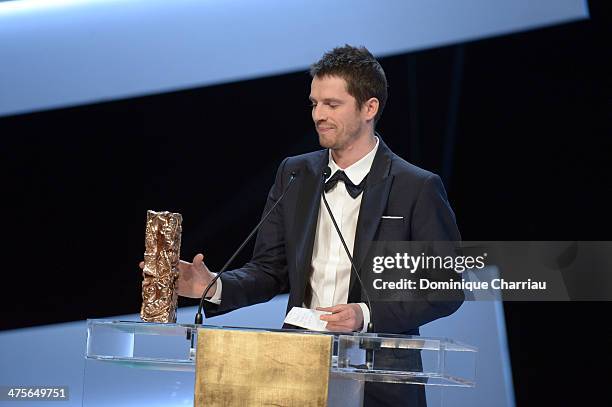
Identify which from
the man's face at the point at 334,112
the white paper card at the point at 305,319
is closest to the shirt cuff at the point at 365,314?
the white paper card at the point at 305,319

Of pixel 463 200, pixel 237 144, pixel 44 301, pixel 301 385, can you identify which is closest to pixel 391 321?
pixel 301 385

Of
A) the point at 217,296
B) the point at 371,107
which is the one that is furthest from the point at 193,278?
the point at 371,107

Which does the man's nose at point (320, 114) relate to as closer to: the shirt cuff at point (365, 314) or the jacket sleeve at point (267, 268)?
the jacket sleeve at point (267, 268)

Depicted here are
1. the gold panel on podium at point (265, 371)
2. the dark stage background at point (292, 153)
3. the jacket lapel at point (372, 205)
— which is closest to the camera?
the gold panel on podium at point (265, 371)

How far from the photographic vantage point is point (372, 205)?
2785mm

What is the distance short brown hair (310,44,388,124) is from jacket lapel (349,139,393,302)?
209 millimetres

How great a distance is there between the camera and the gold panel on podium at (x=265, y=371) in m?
1.83

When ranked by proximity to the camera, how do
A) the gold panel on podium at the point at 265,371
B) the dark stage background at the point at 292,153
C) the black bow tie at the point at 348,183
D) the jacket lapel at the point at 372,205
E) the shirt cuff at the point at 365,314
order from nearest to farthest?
the gold panel on podium at the point at 265,371 < the shirt cuff at the point at 365,314 < the jacket lapel at the point at 372,205 < the black bow tie at the point at 348,183 < the dark stage background at the point at 292,153

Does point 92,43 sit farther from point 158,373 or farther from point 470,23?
point 158,373

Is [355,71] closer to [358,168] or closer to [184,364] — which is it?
[358,168]

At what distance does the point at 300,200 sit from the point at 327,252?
19 centimetres

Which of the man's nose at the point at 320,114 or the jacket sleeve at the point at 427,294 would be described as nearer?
the jacket sleeve at the point at 427,294

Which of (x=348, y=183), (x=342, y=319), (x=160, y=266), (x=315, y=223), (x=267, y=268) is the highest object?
(x=348, y=183)

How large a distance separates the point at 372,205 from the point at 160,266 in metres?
0.78
